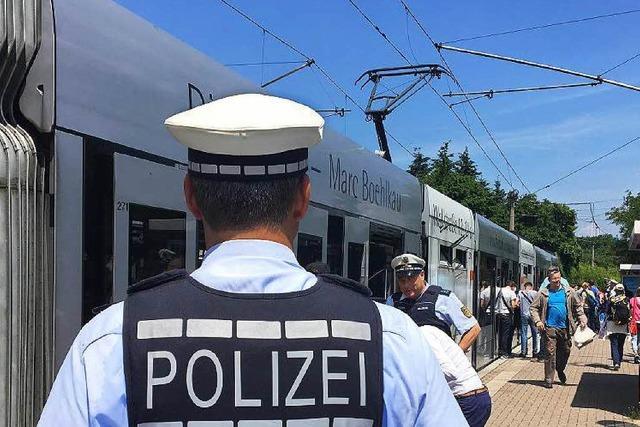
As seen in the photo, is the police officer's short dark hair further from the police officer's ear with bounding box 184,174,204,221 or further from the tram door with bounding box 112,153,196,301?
the tram door with bounding box 112,153,196,301

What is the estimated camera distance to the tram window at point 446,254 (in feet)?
33.5

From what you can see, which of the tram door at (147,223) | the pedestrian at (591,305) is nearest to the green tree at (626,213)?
the pedestrian at (591,305)

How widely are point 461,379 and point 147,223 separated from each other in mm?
2130

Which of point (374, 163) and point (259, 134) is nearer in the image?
point (259, 134)

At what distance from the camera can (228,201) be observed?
1401 mm

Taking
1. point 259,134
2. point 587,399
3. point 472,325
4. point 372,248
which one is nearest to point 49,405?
point 259,134

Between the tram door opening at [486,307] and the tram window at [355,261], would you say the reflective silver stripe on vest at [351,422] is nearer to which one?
the tram window at [355,261]

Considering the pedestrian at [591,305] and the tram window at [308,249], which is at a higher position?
the tram window at [308,249]

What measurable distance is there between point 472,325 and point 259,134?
4035mm

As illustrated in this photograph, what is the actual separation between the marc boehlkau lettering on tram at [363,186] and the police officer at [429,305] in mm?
945

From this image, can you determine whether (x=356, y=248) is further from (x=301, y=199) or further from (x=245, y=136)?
(x=245, y=136)

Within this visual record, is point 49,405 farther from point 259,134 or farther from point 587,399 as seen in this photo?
point 587,399

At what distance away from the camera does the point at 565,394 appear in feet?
37.4

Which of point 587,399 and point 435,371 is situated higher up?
point 435,371
